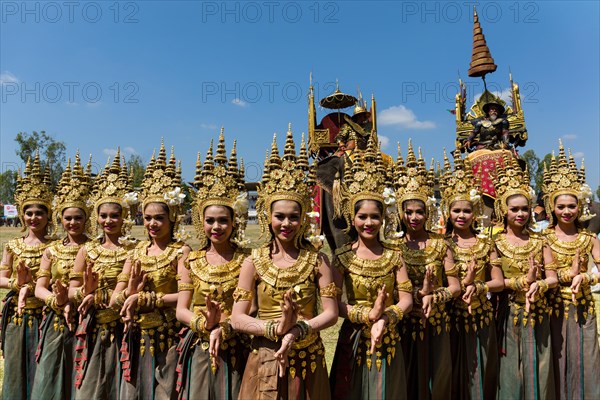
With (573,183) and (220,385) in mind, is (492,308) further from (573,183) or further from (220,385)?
(220,385)

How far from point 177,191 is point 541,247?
13.1 ft

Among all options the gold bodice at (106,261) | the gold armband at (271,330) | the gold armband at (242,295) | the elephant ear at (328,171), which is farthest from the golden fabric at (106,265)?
the elephant ear at (328,171)

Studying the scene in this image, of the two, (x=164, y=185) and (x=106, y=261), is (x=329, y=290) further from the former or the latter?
(x=106, y=261)

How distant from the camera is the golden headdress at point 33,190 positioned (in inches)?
203

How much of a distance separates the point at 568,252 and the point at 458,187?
1464 mm

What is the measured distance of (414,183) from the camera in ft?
14.7

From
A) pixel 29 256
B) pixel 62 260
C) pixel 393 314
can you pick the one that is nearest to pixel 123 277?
pixel 62 260

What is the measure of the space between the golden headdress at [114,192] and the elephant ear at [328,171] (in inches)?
161

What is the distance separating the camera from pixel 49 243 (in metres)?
5.11

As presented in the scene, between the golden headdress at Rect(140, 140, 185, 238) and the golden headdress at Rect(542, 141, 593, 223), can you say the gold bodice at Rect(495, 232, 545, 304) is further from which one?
the golden headdress at Rect(140, 140, 185, 238)

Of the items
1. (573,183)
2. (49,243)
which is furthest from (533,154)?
(49,243)

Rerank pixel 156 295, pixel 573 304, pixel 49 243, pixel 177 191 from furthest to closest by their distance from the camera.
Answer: pixel 49 243 < pixel 573 304 < pixel 177 191 < pixel 156 295

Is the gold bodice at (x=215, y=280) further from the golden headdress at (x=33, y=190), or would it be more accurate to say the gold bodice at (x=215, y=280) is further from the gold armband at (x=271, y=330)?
the golden headdress at (x=33, y=190)

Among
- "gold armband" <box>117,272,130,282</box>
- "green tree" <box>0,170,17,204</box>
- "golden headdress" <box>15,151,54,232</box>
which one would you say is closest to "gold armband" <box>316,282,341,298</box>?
"gold armband" <box>117,272,130,282</box>
